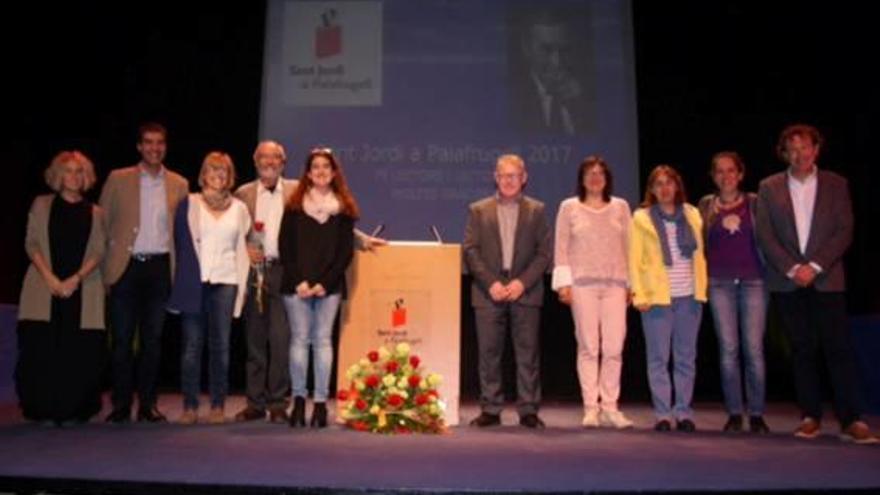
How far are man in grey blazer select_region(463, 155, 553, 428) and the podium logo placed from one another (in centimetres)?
42

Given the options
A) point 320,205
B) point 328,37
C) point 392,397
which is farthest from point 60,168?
point 328,37

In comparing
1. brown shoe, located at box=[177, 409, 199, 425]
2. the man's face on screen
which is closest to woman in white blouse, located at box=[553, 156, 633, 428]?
the man's face on screen

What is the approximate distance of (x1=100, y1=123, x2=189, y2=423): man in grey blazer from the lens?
482 centimetres

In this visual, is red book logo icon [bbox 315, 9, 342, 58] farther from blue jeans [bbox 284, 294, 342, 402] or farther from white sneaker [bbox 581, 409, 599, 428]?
white sneaker [bbox 581, 409, 599, 428]

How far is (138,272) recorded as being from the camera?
4.83m

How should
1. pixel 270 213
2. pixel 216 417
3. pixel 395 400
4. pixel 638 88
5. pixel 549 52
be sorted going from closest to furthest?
pixel 395 400 → pixel 216 417 → pixel 270 213 → pixel 549 52 → pixel 638 88

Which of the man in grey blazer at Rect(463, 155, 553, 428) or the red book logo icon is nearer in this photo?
the man in grey blazer at Rect(463, 155, 553, 428)

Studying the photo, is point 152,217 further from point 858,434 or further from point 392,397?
point 858,434

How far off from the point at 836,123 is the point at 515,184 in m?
2.93

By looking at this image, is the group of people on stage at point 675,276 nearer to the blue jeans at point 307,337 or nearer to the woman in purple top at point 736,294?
the woman in purple top at point 736,294

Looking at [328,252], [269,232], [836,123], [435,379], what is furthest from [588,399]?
[836,123]

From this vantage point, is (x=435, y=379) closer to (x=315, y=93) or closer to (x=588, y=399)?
(x=588, y=399)

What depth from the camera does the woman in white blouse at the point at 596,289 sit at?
490 centimetres

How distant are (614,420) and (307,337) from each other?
5.34ft
